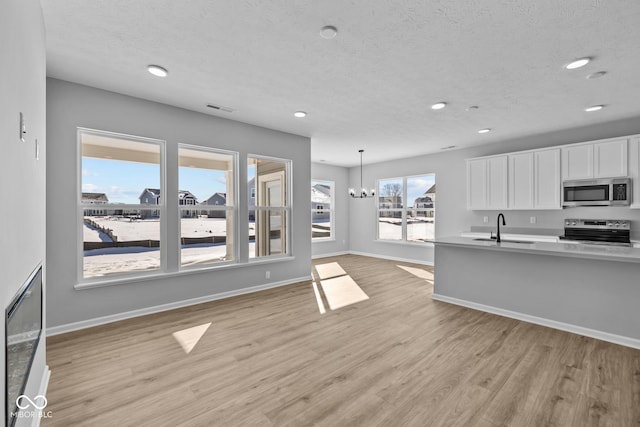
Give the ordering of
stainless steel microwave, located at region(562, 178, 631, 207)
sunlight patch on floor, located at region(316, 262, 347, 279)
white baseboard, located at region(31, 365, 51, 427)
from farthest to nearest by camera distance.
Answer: sunlight patch on floor, located at region(316, 262, 347, 279) < stainless steel microwave, located at region(562, 178, 631, 207) < white baseboard, located at region(31, 365, 51, 427)

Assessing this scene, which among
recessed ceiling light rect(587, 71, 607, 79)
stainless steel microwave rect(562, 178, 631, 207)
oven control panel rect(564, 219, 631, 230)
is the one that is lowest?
oven control panel rect(564, 219, 631, 230)

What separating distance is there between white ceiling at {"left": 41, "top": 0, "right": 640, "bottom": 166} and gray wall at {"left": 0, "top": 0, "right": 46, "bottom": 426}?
717 millimetres

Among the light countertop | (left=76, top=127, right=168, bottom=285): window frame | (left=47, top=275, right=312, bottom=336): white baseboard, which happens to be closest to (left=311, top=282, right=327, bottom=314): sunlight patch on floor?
(left=47, top=275, right=312, bottom=336): white baseboard

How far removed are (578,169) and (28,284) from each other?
6.58 metres

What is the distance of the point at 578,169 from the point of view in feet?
15.3

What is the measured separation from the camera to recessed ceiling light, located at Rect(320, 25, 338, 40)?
226 centimetres

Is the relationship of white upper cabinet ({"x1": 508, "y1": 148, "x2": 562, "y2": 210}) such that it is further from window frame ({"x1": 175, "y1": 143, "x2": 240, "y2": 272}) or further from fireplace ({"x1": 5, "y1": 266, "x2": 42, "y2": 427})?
fireplace ({"x1": 5, "y1": 266, "x2": 42, "y2": 427})

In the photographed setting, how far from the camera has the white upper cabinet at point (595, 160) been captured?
4.31 m

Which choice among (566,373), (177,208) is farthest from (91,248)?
(566,373)

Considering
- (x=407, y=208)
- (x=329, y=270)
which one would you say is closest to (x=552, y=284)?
(x=329, y=270)

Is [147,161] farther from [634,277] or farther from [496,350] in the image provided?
[634,277]

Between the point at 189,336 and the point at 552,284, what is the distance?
4137mm

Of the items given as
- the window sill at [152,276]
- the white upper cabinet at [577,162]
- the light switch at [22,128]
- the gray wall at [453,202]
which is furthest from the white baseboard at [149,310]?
the white upper cabinet at [577,162]

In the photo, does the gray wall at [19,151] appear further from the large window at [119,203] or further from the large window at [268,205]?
the large window at [268,205]
